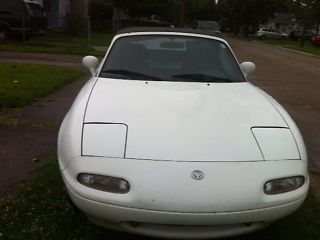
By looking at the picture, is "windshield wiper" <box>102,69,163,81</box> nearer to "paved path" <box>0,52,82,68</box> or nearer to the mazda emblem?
the mazda emblem

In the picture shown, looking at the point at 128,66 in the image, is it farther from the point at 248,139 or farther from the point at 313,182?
the point at 313,182

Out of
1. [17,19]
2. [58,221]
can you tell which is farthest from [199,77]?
[17,19]

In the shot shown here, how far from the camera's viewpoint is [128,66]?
473cm

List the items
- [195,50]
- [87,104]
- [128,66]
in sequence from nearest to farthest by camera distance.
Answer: [87,104]
[128,66]
[195,50]

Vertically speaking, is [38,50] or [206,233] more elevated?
[206,233]

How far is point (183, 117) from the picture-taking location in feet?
11.7

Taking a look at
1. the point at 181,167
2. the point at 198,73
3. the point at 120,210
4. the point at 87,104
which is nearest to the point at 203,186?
the point at 181,167

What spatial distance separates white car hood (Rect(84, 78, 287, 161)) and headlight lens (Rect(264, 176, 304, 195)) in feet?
0.64

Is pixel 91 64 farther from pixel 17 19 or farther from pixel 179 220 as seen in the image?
pixel 17 19

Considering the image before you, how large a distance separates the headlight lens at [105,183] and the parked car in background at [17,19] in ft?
53.5

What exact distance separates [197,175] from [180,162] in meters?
0.14

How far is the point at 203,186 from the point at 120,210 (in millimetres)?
508

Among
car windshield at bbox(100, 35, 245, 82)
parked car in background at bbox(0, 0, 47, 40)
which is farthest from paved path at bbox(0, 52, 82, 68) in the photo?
car windshield at bbox(100, 35, 245, 82)

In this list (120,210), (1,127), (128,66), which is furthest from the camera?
(1,127)
